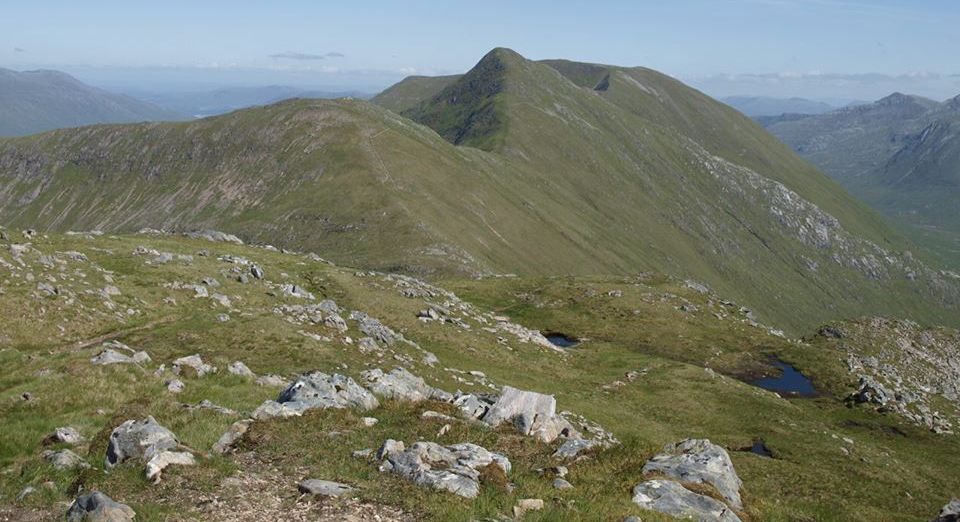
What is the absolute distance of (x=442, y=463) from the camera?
61.7 ft

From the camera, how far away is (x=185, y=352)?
35.1m

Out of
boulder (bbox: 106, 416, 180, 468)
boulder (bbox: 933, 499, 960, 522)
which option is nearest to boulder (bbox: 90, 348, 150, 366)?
boulder (bbox: 106, 416, 180, 468)

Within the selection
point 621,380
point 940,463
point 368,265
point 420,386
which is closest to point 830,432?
point 940,463

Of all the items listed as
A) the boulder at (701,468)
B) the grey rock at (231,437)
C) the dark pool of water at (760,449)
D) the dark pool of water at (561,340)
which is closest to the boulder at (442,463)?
the grey rock at (231,437)

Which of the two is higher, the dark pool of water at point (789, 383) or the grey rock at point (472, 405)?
the grey rock at point (472, 405)

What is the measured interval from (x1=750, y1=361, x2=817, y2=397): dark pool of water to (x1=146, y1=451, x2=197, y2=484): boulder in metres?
67.0

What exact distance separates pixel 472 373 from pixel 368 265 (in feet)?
267

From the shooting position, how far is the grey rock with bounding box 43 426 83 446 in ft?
62.5

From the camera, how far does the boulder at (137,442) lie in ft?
57.7

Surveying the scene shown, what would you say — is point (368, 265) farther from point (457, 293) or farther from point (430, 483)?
point (430, 483)

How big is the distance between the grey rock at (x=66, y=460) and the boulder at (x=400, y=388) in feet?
39.1

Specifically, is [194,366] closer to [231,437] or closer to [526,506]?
[231,437]

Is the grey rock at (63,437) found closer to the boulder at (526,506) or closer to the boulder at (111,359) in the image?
the boulder at (111,359)

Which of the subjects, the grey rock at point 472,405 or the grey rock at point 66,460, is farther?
the grey rock at point 472,405
